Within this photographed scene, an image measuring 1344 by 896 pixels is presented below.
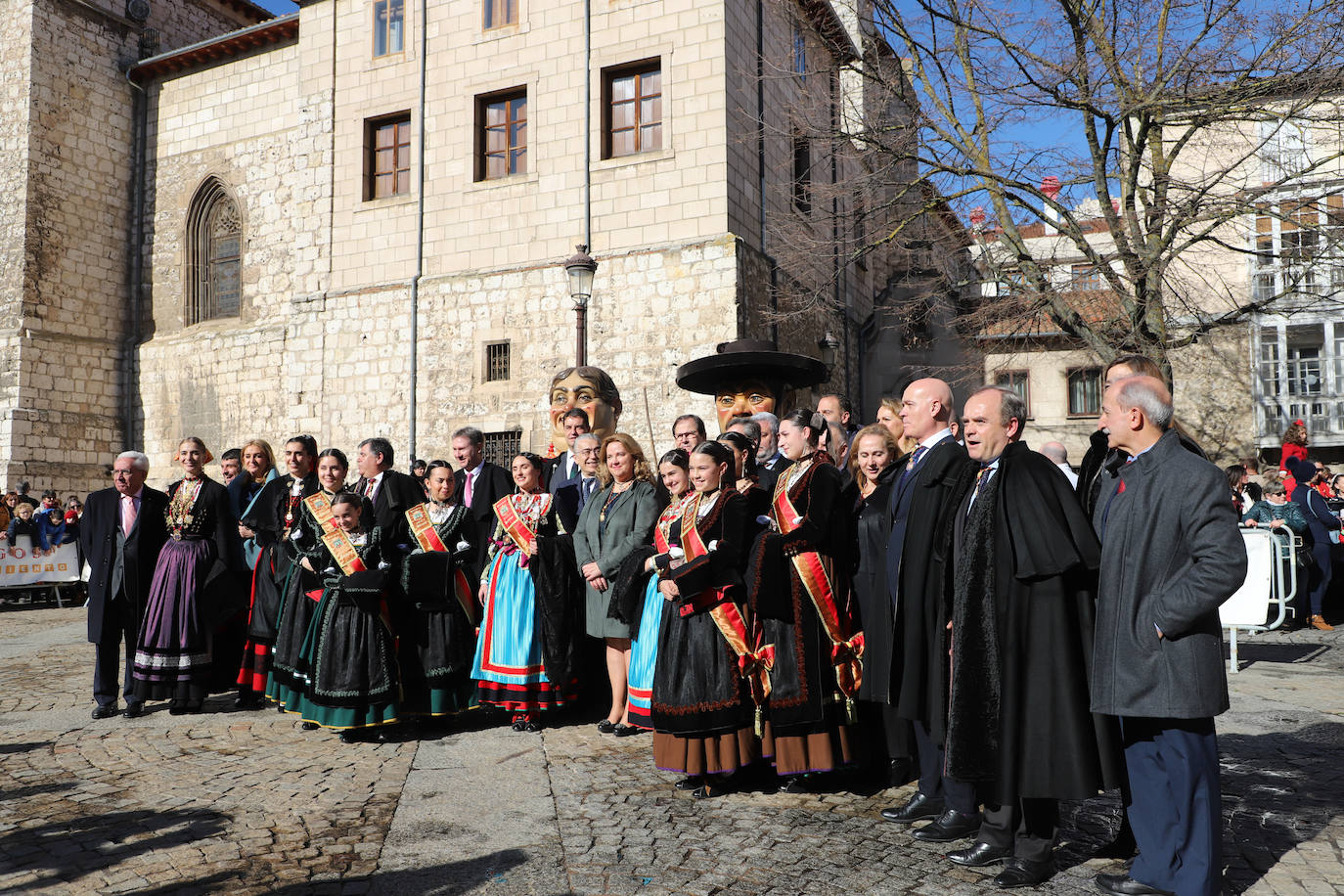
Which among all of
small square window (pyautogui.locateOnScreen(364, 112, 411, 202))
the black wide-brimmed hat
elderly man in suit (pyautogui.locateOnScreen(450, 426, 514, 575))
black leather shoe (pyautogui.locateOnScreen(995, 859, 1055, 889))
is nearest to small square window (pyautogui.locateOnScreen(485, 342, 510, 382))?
small square window (pyautogui.locateOnScreen(364, 112, 411, 202))

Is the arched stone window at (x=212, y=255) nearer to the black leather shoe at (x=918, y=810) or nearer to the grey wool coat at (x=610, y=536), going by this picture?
the grey wool coat at (x=610, y=536)

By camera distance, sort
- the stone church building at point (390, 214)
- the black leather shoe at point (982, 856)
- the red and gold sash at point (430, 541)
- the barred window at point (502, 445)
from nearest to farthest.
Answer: the black leather shoe at point (982, 856) → the red and gold sash at point (430, 541) → the stone church building at point (390, 214) → the barred window at point (502, 445)

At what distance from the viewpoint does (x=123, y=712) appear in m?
6.69

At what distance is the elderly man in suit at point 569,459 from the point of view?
24.0ft

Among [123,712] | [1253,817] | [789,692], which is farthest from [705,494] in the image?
[123,712]

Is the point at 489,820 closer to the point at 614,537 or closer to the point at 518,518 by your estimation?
the point at 614,537

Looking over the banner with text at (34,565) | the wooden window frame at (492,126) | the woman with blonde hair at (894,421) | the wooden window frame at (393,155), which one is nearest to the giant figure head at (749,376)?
the woman with blonde hair at (894,421)

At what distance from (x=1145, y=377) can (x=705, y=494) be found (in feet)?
7.04

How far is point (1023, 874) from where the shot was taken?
3.49m

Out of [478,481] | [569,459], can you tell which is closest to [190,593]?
[478,481]

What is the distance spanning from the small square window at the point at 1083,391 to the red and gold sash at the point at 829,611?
21116 mm

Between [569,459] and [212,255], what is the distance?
1597 centimetres

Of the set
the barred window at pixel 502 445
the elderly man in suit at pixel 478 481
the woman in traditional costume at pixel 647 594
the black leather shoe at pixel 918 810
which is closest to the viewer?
the black leather shoe at pixel 918 810

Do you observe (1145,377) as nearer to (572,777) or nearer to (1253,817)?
(1253,817)
